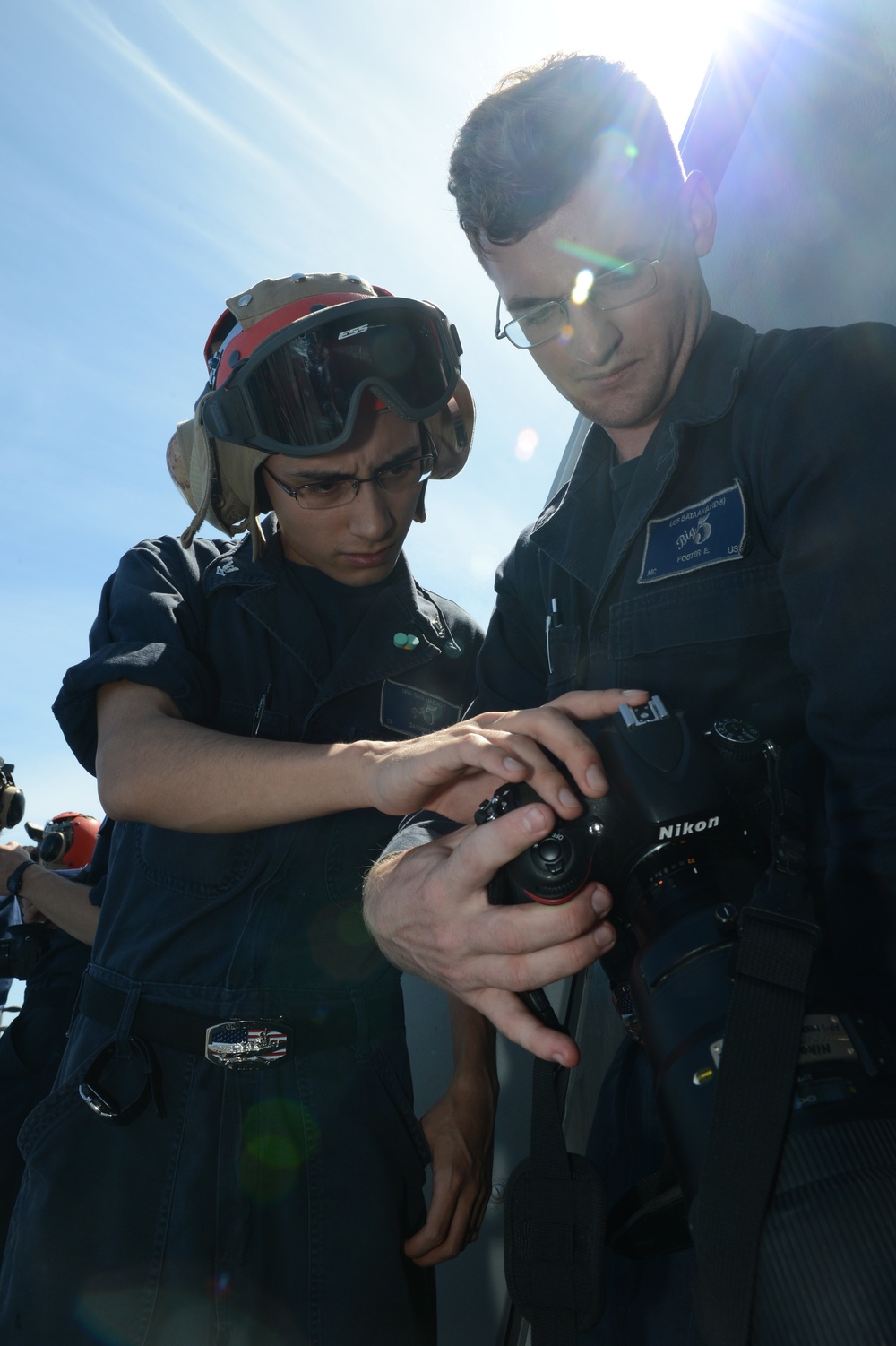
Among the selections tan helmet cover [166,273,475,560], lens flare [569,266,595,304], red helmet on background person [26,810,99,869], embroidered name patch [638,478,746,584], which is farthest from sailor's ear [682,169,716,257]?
red helmet on background person [26,810,99,869]

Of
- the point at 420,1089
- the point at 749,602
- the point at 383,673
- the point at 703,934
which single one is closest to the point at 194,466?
the point at 383,673

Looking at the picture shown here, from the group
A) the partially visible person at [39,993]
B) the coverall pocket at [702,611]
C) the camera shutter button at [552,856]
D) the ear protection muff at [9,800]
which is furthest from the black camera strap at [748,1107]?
the ear protection muff at [9,800]

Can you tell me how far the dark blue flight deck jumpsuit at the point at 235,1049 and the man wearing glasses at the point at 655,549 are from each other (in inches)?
14.4

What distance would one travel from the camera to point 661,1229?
90 centimetres

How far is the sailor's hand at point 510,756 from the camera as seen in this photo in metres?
0.89

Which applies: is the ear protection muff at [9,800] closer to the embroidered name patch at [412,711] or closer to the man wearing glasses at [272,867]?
the man wearing glasses at [272,867]

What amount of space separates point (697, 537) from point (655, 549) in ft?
0.25

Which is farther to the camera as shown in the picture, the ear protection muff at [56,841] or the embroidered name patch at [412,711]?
the ear protection muff at [56,841]

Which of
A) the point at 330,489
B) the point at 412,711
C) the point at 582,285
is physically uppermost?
the point at 582,285

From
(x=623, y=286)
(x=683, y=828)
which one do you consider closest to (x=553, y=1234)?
(x=683, y=828)

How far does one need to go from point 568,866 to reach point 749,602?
0.42 metres

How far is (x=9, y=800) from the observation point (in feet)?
14.1

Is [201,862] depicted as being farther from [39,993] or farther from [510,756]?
[39,993]

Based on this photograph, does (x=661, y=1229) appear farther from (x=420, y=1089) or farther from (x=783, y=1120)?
(x=420, y=1089)
